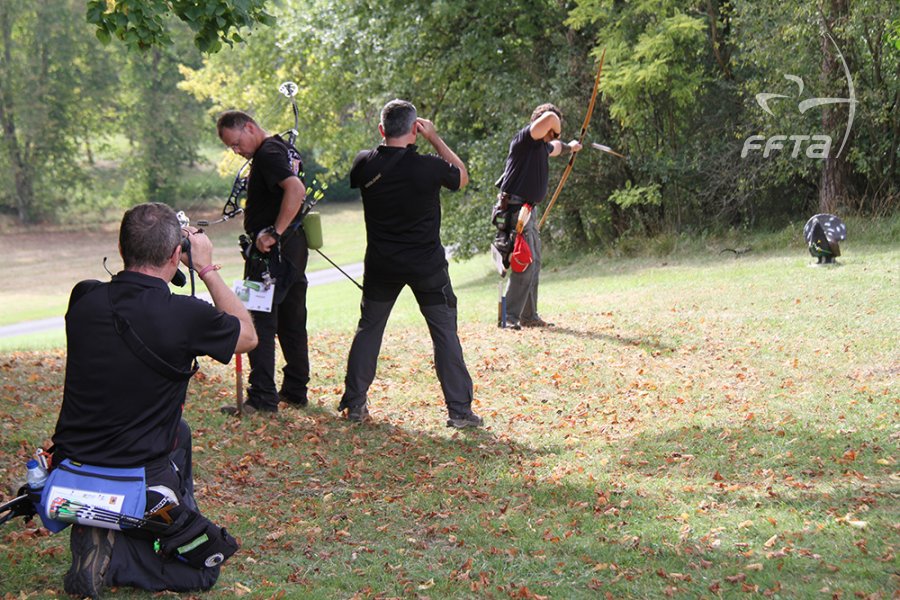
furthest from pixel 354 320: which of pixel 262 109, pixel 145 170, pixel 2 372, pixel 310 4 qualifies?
→ pixel 145 170

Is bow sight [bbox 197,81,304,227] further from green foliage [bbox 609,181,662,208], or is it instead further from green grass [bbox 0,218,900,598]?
green foliage [bbox 609,181,662,208]

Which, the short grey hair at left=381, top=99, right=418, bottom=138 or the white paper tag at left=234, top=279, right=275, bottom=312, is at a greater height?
the short grey hair at left=381, top=99, right=418, bottom=138

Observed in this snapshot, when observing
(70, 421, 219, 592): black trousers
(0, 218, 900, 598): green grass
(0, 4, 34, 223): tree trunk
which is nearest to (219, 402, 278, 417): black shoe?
(0, 218, 900, 598): green grass

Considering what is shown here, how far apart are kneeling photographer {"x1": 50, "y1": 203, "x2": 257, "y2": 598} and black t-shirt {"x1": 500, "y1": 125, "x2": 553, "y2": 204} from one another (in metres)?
6.46

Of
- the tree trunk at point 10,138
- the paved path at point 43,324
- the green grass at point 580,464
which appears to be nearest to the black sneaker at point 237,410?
the green grass at point 580,464

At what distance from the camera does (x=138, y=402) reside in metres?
4.30

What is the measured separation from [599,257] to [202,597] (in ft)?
52.8

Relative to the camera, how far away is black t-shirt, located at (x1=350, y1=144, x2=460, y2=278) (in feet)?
23.6

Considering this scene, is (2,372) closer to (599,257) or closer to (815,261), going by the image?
(815,261)

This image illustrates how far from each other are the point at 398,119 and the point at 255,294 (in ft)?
5.29

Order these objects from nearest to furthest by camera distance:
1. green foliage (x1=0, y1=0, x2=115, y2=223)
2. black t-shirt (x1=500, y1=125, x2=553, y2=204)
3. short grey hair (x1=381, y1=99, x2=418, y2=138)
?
1. short grey hair (x1=381, y1=99, x2=418, y2=138)
2. black t-shirt (x1=500, y1=125, x2=553, y2=204)
3. green foliage (x1=0, y1=0, x2=115, y2=223)

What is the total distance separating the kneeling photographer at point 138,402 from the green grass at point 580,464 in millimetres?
304

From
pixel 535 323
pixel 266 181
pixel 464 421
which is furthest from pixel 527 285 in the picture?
pixel 266 181

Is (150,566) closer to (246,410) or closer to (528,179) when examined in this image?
(246,410)
